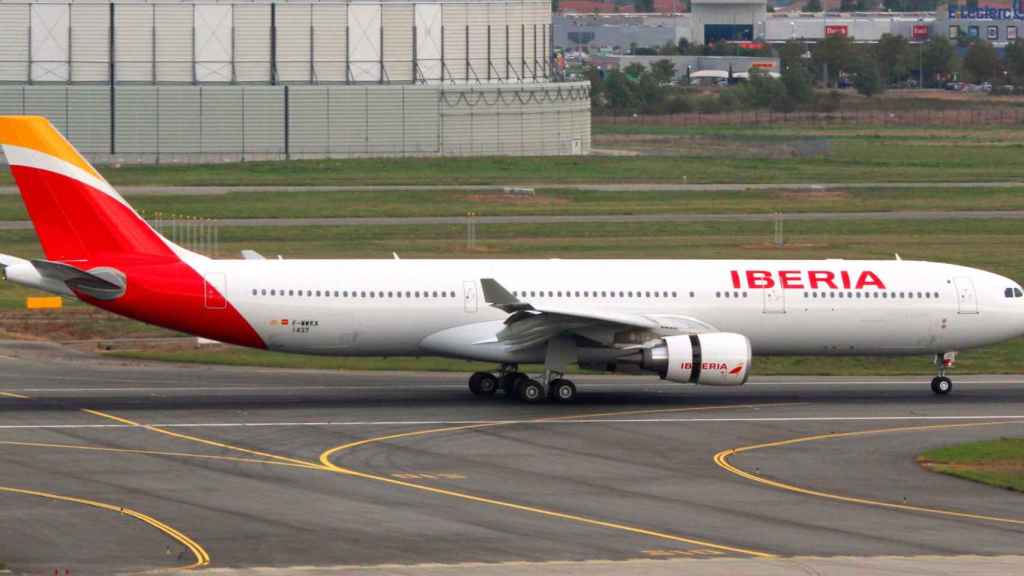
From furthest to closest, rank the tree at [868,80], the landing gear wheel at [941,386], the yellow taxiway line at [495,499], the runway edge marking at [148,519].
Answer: the tree at [868,80] → the landing gear wheel at [941,386] → the yellow taxiway line at [495,499] → the runway edge marking at [148,519]

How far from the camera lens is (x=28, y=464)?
1346 inches

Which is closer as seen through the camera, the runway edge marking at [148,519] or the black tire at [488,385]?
the runway edge marking at [148,519]

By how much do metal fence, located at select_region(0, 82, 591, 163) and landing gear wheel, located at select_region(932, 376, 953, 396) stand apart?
230 ft

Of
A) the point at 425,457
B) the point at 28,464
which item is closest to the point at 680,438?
the point at 425,457

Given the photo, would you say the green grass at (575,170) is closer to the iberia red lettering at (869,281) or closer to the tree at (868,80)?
the iberia red lettering at (869,281)

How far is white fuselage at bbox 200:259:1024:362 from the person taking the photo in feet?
142

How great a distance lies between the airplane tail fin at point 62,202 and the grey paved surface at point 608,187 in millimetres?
45385

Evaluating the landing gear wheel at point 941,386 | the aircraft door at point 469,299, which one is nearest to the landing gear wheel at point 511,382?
the aircraft door at point 469,299

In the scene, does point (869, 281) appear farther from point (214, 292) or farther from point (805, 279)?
point (214, 292)

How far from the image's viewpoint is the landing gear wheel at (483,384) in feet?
146

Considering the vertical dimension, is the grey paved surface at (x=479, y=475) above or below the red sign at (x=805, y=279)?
Result: below

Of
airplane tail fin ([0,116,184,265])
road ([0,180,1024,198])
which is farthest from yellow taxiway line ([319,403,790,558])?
road ([0,180,1024,198])

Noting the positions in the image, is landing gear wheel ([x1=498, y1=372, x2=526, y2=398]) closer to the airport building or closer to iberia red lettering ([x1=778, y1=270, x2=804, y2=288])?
iberia red lettering ([x1=778, y1=270, x2=804, y2=288])

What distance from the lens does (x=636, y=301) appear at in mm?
44219
